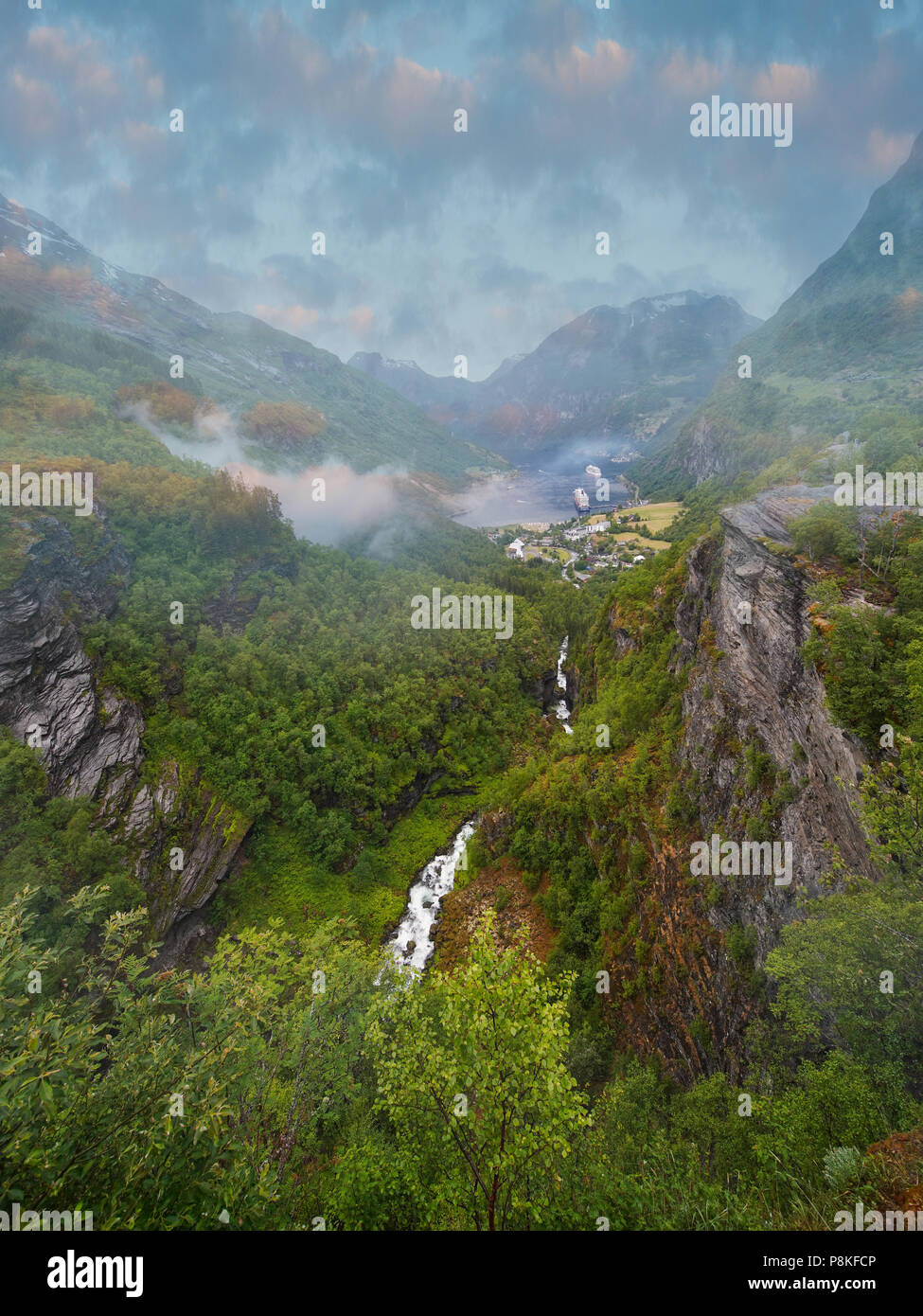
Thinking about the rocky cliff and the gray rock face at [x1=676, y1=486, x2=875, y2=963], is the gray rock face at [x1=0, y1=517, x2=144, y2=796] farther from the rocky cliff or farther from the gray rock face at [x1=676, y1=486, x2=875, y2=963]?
the gray rock face at [x1=676, y1=486, x2=875, y2=963]

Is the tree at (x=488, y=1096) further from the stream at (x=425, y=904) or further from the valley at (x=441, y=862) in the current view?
the stream at (x=425, y=904)

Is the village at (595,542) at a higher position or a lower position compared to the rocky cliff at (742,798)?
higher

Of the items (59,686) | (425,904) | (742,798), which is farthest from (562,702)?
(59,686)

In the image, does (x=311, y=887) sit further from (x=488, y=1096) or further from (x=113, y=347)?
(x=113, y=347)

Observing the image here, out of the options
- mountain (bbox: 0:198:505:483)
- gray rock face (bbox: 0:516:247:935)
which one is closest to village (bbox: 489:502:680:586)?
mountain (bbox: 0:198:505:483)

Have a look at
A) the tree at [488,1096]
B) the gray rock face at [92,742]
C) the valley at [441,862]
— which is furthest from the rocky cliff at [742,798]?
the gray rock face at [92,742]
